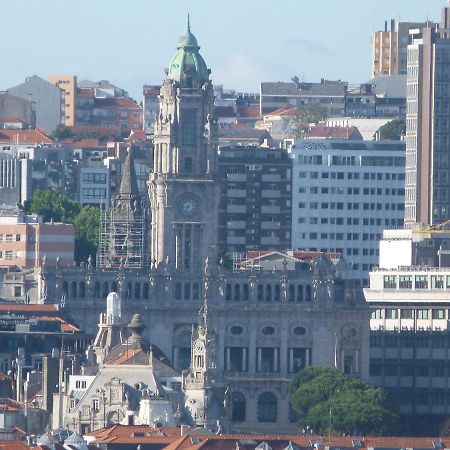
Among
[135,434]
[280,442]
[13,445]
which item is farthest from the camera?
[280,442]

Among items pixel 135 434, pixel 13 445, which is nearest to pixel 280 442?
pixel 135 434

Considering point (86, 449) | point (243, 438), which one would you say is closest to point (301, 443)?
point (243, 438)

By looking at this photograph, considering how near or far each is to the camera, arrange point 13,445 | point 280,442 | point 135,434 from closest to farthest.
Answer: point 13,445 → point 135,434 → point 280,442

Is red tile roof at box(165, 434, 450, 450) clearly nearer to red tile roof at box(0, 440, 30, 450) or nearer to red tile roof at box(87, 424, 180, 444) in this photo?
red tile roof at box(87, 424, 180, 444)

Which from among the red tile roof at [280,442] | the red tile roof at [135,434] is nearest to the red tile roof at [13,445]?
the red tile roof at [280,442]

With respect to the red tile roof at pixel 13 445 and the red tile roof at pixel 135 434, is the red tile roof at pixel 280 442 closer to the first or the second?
the red tile roof at pixel 135 434

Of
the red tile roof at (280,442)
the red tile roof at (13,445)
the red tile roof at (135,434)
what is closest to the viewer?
the red tile roof at (13,445)

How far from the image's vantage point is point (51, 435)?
173m

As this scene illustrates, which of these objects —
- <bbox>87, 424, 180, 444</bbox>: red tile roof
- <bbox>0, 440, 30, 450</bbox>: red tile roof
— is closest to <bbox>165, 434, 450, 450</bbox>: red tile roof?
<bbox>87, 424, 180, 444</bbox>: red tile roof

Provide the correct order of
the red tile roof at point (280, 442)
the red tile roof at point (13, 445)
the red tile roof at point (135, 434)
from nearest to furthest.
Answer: the red tile roof at point (13, 445), the red tile roof at point (280, 442), the red tile roof at point (135, 434)

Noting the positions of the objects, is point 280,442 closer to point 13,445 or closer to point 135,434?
point 135,434

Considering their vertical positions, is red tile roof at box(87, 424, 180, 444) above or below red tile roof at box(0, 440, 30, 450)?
above

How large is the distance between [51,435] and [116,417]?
17.4 meters

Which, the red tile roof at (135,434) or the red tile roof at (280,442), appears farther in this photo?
the red tile roof at (135,434)
